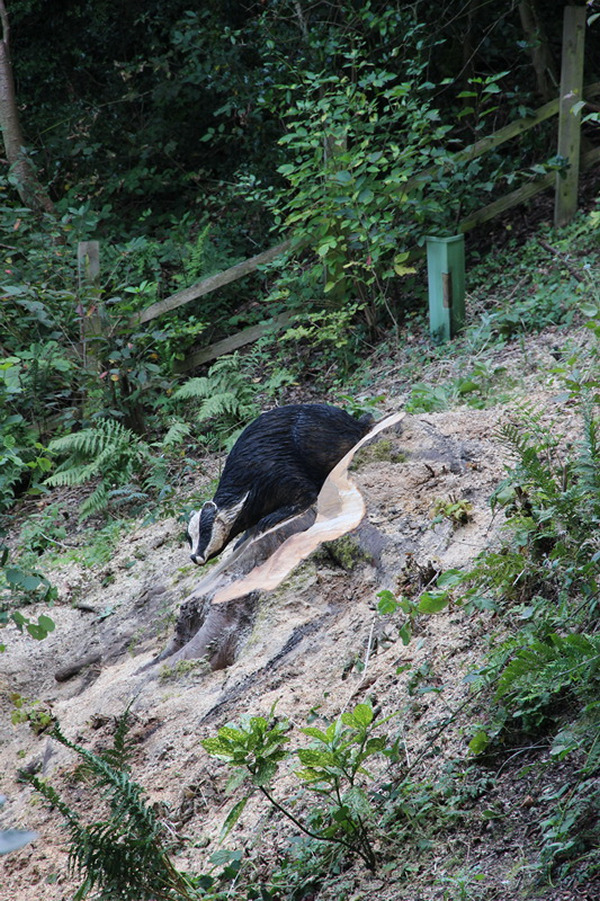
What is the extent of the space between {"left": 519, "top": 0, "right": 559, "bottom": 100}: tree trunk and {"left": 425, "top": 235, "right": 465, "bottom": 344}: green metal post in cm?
293

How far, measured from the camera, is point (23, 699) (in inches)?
194

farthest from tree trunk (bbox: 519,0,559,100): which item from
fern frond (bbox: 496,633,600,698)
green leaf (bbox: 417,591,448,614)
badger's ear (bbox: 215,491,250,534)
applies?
fern frond (bbox: 496,633,600,698)

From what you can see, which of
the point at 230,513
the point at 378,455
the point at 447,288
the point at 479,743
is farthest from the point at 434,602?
the point at 447,288

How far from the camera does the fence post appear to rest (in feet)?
25.1

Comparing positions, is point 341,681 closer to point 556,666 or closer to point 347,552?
point 347,552

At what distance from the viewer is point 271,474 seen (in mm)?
4301

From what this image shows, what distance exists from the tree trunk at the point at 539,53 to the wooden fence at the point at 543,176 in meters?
0.72

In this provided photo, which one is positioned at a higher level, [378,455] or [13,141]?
[13,141]

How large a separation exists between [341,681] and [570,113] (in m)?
6.60

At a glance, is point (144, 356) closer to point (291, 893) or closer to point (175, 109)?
point (175, 109)

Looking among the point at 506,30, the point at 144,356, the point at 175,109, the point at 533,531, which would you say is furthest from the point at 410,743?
the point at 175,109

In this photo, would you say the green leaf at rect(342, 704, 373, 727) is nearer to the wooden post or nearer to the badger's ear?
the badger's ear

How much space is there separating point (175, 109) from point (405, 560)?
29.6 ft

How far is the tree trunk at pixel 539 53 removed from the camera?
28.6 feet
